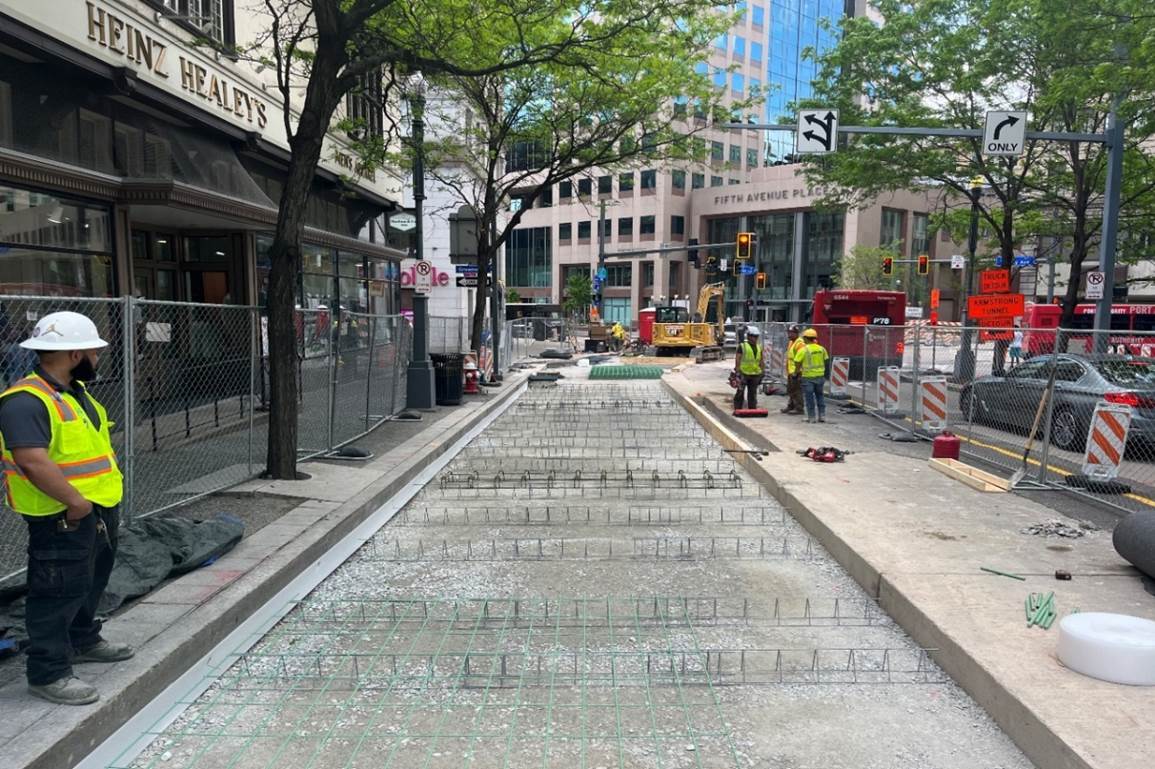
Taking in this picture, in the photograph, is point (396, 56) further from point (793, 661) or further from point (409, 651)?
point (793, 661)

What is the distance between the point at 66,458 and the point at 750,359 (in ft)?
39.4

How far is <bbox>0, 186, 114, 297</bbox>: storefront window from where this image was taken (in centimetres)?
900

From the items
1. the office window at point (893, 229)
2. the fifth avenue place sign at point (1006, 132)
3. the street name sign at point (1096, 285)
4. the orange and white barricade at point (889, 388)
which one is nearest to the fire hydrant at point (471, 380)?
the orange and white barricade at point (889, 388)

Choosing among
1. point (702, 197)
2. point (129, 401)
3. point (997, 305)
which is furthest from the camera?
point (702, 197)

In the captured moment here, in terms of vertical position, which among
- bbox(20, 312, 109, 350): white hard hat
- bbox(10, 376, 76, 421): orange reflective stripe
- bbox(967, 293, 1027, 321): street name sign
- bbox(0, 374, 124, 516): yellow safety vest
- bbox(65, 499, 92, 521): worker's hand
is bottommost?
bbox(65, 499, 92, 521): worker's hand

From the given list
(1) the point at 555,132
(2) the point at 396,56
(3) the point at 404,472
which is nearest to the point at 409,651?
(3) the point at 404,472

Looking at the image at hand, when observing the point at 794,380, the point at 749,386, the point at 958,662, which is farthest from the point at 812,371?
the point at 958,662

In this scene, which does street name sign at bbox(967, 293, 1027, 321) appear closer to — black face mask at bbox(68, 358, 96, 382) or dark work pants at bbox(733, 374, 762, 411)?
dark work pants at bbox(733, 374, 762, 411)

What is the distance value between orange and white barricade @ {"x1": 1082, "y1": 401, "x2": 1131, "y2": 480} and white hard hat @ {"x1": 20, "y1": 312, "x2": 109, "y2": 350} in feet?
28.8

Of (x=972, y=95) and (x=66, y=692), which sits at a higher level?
(x=972, y=95)

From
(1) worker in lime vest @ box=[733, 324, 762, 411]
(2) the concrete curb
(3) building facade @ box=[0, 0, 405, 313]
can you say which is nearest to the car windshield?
(2) the concrete curb

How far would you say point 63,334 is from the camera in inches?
134

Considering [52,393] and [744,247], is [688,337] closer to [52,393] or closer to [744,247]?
[744,247]

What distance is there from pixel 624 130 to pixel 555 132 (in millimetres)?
1774
